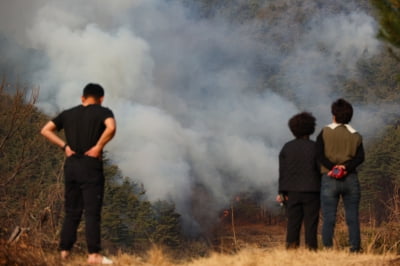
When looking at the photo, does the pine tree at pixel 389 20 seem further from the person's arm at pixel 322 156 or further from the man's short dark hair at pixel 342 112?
the person's arm at pixel 322 156

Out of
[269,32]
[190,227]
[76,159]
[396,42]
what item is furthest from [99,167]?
[269,32]

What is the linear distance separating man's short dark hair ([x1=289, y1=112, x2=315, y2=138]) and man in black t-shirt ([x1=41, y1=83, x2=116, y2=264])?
2174mm

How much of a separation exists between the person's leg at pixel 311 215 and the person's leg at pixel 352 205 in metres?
0.30

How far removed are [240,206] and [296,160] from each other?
31417 mm

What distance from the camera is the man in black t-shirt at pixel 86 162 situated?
6.40 m

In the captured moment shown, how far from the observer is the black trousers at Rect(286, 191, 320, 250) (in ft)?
25.3

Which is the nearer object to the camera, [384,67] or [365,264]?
[365,264]

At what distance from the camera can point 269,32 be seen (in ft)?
A: 278

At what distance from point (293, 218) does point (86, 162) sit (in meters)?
2.49

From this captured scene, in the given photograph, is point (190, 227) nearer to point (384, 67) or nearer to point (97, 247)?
point (97, 247)

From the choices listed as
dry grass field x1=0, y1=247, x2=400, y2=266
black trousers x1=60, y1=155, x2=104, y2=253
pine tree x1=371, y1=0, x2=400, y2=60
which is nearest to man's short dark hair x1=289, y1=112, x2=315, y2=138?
pine tree x1=371, y1=0, x2=400, y2=60

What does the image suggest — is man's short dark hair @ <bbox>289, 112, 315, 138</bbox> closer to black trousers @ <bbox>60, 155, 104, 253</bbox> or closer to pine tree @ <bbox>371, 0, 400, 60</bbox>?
pine tree @ <bbox>371, 0, 400, 60</bbox>

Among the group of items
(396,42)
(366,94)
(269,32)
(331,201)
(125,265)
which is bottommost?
(125,265)

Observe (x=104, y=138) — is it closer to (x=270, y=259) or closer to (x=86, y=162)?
(x=86, y=162)
